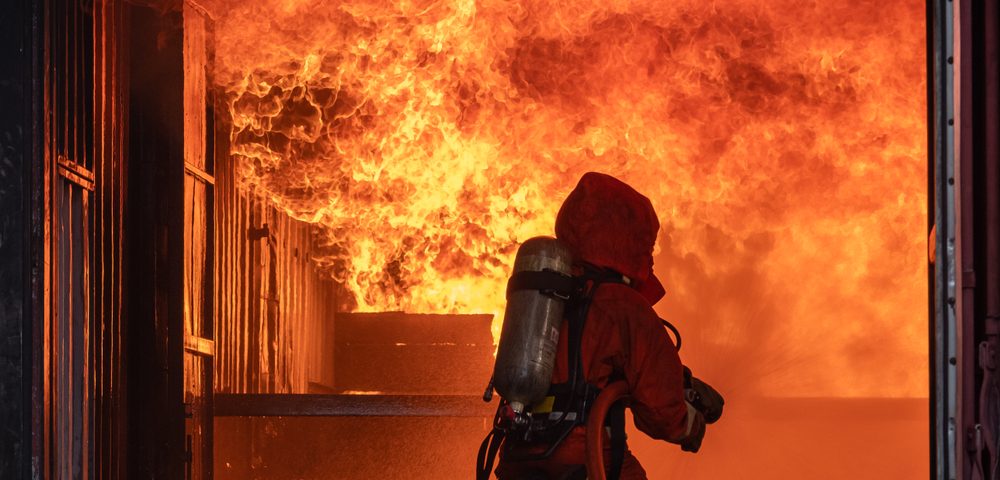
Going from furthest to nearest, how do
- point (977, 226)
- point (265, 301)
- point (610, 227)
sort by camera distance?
point (265, 301) < point (610, 227) < point (977, 226)

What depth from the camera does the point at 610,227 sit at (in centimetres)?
453

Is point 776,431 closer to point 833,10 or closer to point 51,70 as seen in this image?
point 833,10

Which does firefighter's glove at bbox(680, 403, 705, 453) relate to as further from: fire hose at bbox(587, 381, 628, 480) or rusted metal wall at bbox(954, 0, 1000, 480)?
rusted metal wall at bbox(954, 0, 1000, 480)

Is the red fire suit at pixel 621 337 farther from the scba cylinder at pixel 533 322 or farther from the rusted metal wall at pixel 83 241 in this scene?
the rusted metal wall at pixel 83 241

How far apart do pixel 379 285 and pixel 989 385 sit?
8.14 m

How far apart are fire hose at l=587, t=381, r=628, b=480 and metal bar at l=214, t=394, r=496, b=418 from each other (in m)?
2.57

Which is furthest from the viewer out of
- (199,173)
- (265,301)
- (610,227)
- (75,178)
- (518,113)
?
(518,113)

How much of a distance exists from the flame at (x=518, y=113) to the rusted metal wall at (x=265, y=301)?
26cm

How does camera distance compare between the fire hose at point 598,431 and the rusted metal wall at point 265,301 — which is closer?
the fire hose at point 598,431

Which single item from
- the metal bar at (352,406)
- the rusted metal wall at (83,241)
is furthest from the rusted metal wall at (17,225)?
the metal bar at (352,406)

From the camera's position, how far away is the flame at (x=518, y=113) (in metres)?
9.12

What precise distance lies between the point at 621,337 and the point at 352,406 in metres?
2.81

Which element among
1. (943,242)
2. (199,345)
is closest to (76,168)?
(199,345)

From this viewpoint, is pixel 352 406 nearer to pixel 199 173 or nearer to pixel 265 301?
pixel 199 173
